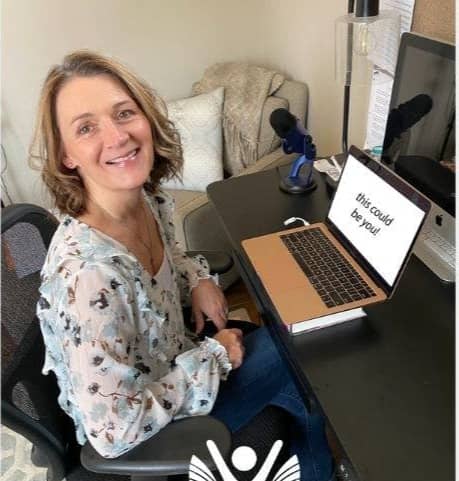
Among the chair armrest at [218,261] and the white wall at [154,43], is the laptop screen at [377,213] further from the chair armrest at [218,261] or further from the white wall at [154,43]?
the white wall at [154,43]

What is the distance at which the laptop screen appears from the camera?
80 cm

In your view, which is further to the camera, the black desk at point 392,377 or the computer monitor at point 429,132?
the computer monitor at point 429,132

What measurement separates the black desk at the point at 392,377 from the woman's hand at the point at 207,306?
0.16m

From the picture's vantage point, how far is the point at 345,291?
86cm

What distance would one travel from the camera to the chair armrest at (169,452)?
72 centimetres

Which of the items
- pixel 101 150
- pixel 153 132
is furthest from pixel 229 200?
pixel 101 150

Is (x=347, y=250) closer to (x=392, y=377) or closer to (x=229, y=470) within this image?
(x=392, y=377)

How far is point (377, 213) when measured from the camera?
0.89m

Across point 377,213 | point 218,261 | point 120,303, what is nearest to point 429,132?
point 377,213

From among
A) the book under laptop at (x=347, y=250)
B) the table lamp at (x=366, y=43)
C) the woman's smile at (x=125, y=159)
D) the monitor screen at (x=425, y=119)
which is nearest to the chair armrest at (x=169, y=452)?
the book under laptop at (x=347, y=250)

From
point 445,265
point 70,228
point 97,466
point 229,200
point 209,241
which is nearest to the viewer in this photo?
point 97,466

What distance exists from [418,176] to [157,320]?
0.63 meters

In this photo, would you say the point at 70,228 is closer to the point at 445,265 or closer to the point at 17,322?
the point at 17,322

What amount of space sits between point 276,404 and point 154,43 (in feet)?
6.42
